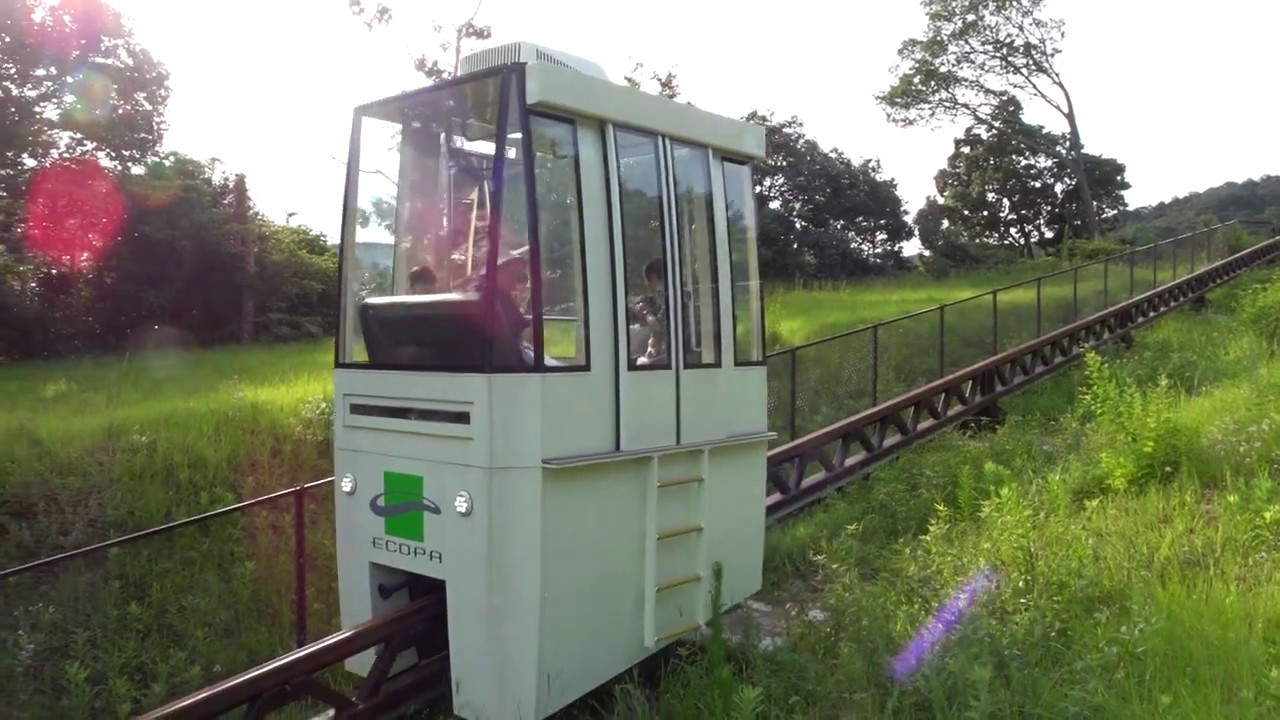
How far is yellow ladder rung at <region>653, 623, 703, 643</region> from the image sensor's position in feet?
17.3

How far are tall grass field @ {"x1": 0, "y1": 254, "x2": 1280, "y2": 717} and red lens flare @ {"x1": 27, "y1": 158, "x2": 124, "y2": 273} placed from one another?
Answer: 356 inches

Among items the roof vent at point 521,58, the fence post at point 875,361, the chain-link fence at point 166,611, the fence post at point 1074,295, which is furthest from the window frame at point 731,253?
the fence post at point 1074,295

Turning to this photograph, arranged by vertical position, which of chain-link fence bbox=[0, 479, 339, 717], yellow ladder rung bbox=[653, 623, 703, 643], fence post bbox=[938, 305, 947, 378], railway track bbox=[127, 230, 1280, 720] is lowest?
chain-link fence bbox=[0, 479, 339, 717]

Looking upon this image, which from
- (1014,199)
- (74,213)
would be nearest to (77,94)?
(74,213)

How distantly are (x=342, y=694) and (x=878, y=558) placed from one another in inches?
172

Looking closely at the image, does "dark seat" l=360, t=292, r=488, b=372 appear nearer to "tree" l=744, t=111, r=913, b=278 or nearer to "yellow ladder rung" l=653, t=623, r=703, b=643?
"yellow ladder rung" l=653, t=623, r=703, b=643

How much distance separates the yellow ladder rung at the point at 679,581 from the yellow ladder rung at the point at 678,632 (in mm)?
260

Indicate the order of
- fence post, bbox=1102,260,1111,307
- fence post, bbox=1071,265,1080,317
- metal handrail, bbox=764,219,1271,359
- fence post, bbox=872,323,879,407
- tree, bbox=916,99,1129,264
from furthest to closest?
tree, bbox=916,99,1129,264 < fence post, bbox=1102,260,1111,307 < fence post, bbox=1071,265,1080,317 < fence post, bbox=872,323,879,407 < metal handrail, bbox=764,219,1271,359

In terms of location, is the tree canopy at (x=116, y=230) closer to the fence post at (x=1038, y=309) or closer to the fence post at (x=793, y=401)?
the fence post at (x=793, y=401)

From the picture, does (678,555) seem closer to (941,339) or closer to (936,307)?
(941,339)

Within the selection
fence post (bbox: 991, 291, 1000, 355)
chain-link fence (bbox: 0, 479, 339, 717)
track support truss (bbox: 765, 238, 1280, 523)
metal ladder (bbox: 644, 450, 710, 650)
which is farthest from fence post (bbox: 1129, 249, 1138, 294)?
chain-link fence (bbox: 0, 479, 339, 717)

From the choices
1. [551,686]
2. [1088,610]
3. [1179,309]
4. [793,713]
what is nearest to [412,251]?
[551,686]

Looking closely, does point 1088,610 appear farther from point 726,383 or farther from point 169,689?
point 169,689

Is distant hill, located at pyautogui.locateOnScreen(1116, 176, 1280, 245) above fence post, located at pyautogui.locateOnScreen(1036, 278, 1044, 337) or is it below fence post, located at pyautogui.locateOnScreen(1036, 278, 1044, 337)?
above
